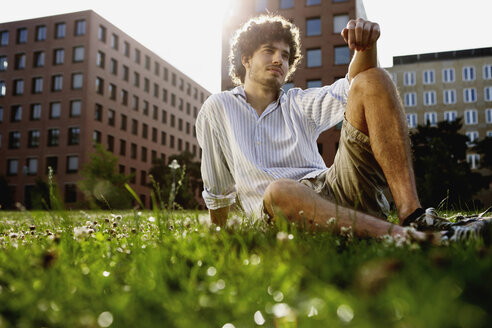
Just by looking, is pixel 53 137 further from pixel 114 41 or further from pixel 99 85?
pixel 114 41

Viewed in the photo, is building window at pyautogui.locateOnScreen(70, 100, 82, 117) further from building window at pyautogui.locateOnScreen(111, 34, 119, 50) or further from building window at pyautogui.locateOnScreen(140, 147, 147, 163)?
building window at pyautogui.locateOnScreen(140, 147, 147, 163)

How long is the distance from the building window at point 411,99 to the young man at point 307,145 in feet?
259

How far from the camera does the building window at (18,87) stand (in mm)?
58400

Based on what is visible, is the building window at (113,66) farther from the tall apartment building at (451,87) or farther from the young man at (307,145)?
the young man at (307,145)

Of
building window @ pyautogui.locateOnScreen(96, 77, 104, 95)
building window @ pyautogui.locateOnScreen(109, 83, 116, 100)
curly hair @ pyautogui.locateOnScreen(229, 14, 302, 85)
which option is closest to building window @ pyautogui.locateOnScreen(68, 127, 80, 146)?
building window @ pyautogui.locateOnScreen(96, 77, 104, 95)

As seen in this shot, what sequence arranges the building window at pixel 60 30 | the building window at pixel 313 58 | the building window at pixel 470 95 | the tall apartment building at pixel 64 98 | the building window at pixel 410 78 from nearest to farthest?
the building window at pixel 313 58 → the tall apartment building at pixel 64 98 → the building window at pixel 60 30 → the building window at pixel 470 95 → the building window at pixel 410 78

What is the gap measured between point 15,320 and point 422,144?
150ft

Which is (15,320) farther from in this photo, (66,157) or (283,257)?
(66,157)

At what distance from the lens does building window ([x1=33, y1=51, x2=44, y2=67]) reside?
58.8 m

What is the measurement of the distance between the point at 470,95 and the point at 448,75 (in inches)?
195

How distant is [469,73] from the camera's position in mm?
76000

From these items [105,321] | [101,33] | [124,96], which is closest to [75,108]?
[124,96]

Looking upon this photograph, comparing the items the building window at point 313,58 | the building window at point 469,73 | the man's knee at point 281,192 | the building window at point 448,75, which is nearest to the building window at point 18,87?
the building window at point 313,58

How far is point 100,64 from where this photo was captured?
193 ft
